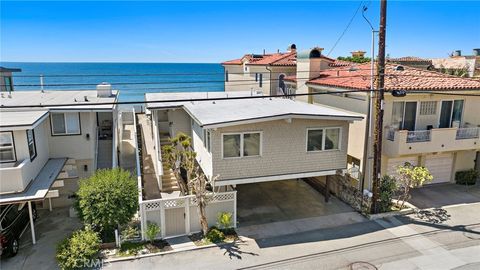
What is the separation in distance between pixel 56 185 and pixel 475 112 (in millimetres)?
22074

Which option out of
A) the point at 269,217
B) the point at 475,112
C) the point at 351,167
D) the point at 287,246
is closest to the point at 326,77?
the point at 351,167

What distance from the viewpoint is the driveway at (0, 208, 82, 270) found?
11.9 meters

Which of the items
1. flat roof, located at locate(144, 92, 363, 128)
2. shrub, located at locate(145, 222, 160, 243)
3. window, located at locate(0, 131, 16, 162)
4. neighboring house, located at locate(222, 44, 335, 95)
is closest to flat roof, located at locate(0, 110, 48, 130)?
window, located at locate(0, 131, 16, 162)

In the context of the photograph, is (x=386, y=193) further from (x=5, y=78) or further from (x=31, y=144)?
(x=5, y=78)

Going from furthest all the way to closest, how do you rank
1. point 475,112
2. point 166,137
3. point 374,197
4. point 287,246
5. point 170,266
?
point 166,137, point 475,112, point 374,197, point 287,246, point 170,266

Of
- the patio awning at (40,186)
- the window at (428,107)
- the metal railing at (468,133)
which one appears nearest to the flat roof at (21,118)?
the patio awning at (40,186)

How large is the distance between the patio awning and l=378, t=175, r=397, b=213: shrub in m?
14.2

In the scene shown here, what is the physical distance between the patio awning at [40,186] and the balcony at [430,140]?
1552 centimetres

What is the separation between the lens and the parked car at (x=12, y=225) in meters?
12.1

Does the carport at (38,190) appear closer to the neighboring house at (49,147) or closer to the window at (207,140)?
the neighboring house at (49,147)

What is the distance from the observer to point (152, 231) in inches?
512

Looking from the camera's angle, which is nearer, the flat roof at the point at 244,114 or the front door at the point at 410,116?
the flat roof at the point at 244,114

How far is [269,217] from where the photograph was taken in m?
15.6

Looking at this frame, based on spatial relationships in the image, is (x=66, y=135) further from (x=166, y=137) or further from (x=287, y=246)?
(x=287, y=246)
